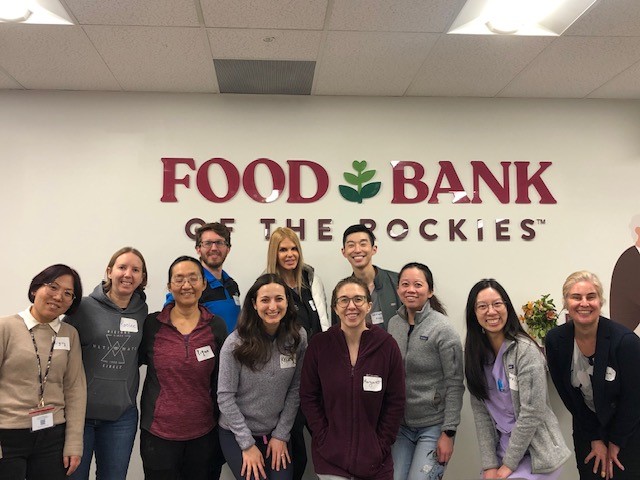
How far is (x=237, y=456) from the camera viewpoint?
98.2 inches

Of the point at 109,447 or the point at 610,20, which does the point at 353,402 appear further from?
the point at 610,20

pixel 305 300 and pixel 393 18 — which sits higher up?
pixel 393 18

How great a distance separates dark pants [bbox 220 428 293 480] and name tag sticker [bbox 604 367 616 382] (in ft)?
5.30

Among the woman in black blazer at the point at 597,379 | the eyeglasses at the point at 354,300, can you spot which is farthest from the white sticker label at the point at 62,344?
the woman in black blazer at the point at 597,379

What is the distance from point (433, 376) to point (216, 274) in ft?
4.52

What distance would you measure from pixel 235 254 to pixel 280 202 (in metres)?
0.51

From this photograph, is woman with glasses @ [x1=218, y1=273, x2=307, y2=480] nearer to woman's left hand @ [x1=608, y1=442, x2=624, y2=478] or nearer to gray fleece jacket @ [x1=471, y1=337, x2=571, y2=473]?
gray fleece jacket @ [x1=471, y1=337, x2=571, y2=473]

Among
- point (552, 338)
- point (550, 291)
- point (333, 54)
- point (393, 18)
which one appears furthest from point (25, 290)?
point (550, 291)

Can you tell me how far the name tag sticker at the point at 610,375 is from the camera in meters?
2.56

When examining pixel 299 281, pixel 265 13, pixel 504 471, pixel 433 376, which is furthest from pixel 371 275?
pixel 265 13

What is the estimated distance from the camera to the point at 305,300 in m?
3.12

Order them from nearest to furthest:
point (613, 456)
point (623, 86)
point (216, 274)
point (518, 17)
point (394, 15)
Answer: point (613, 456), point (394, 15), point (518, 17), point (216, 274), point (623, 86)

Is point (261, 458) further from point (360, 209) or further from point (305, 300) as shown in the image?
point (360, 209)

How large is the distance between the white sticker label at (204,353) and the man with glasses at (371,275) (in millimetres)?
869
